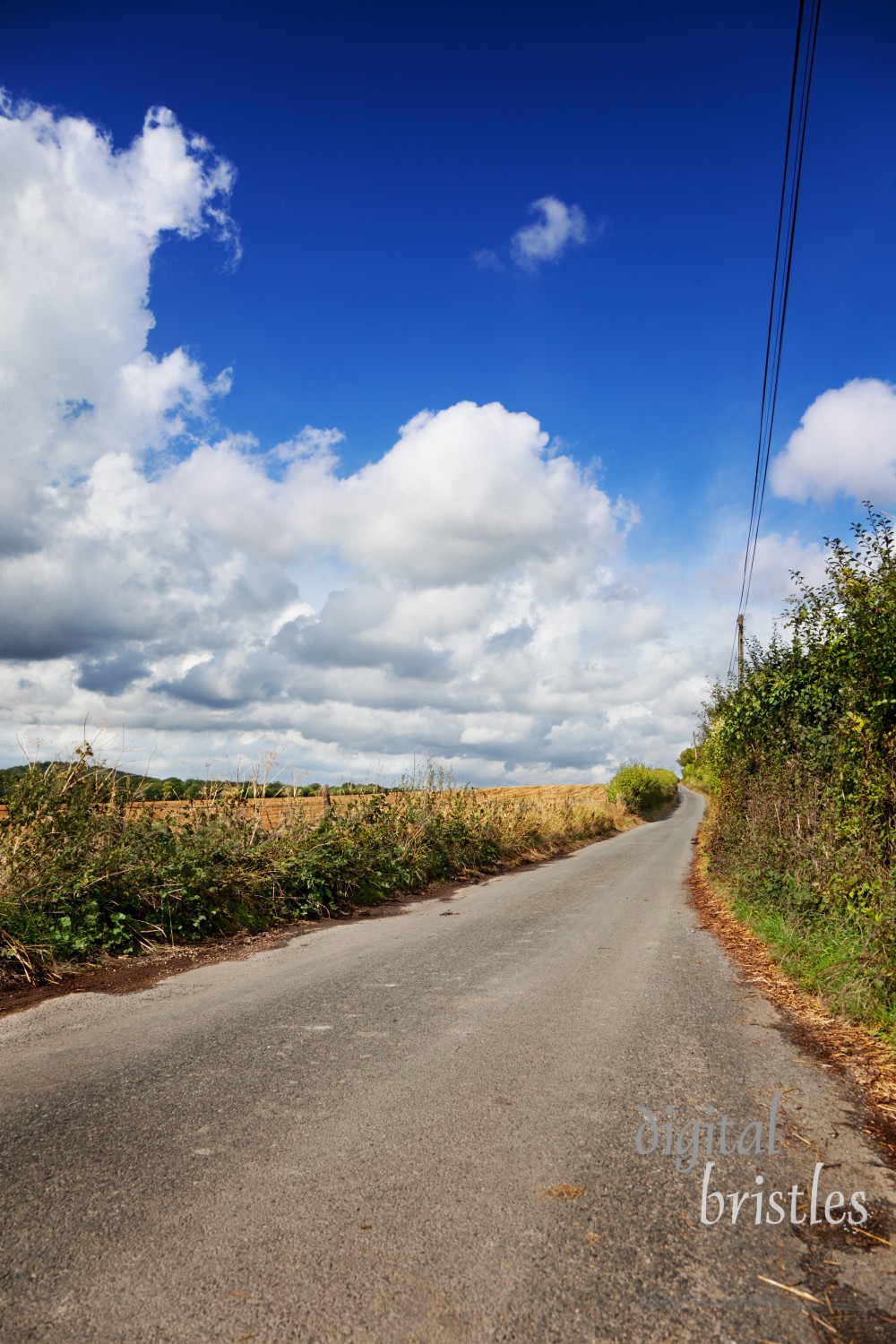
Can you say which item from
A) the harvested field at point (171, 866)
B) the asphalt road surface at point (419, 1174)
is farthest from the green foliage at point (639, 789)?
the asphalt road surface at point (419, 1174)

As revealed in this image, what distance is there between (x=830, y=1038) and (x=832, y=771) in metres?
3.32

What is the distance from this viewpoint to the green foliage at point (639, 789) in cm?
4534

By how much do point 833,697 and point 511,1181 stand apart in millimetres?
6552

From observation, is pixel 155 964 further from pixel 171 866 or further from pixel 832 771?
pixel 832 771

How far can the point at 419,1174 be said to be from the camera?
3.13 metres

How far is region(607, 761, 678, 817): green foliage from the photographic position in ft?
149

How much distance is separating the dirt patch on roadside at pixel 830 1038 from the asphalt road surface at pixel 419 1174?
171 mm

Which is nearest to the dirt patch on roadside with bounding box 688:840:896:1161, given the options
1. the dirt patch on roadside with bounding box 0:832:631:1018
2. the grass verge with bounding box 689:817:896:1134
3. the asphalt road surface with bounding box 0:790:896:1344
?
the grass verge with bounding box 689:817:896:1134

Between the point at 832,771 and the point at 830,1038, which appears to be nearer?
the point at 830,1038

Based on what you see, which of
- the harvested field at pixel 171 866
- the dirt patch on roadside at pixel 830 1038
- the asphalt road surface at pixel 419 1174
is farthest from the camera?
the harvested field at pixel 171 866

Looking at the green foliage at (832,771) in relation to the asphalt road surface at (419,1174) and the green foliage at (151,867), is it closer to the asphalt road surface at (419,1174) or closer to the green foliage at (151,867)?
the asphalt road surface at (419,1174)

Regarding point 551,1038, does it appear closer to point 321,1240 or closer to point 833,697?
point 321,1240

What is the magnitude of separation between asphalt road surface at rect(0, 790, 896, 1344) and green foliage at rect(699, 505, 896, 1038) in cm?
161

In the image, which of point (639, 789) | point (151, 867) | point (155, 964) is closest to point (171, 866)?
point (151, 867)
